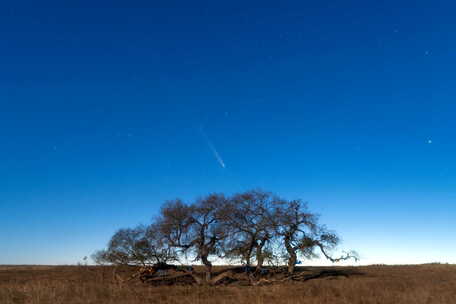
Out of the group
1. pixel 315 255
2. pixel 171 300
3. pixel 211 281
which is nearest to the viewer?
pixel 171 300

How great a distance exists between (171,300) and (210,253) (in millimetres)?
17280

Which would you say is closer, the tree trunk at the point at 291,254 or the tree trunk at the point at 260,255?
the tree trunk at the point at 260,255

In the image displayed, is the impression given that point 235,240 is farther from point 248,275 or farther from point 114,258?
point 114,258

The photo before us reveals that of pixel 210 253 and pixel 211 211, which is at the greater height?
pixel 211 211

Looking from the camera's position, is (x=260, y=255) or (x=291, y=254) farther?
(x=291, y=254)

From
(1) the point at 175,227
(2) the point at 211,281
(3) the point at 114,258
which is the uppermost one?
(1) the point at 175,227

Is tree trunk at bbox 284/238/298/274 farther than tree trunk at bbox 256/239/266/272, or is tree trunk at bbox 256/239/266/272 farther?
tree trunk at bbox 284/238/298/274

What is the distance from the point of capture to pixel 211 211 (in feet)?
120

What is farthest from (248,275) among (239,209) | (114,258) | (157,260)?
(114,258)

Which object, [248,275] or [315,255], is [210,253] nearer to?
[248,275]

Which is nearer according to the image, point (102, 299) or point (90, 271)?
point (102, 299)

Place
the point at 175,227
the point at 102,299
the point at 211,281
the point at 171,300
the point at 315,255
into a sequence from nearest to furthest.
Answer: the point at 102,299 → the point at 171,300 → the point at 211,281 → the point at 175,227 → the point at 315,255

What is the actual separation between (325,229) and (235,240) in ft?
34.7

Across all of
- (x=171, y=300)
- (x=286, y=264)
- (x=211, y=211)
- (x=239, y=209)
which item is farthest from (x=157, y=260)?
(x=171, y=300)
